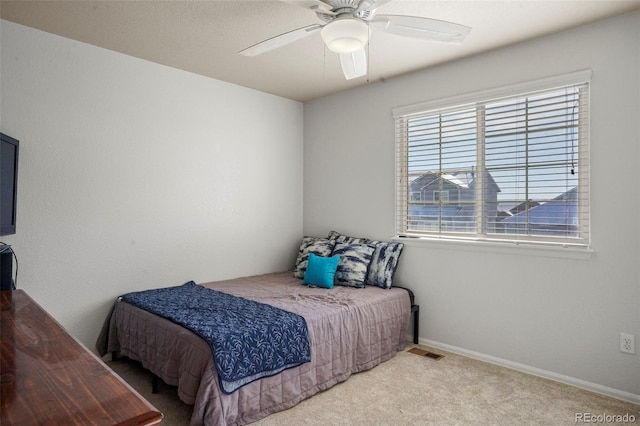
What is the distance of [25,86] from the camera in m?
2.70

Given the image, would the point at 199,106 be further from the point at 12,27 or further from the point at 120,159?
the point at 12,27

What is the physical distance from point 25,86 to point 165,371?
216 cm

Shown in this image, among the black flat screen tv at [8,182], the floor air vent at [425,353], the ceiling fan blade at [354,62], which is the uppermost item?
the ceiling fan blade at [354,62]

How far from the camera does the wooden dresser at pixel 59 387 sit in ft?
2.71

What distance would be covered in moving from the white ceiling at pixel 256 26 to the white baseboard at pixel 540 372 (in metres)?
2.42

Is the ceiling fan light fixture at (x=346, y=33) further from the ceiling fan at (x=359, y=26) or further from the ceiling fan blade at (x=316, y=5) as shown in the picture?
the ceiling fan blade at (x=316, y=5)

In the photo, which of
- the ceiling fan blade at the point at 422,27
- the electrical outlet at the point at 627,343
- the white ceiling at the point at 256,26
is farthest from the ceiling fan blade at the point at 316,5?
the electrical outlet at the point at 627,343

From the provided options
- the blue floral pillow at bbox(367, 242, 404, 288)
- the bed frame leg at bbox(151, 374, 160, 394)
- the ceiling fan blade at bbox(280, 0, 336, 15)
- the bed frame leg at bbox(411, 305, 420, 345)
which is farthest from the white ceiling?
the bed frame leg at bbox(151, 374, 160, 394)

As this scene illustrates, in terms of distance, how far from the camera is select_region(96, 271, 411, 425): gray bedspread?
7.07ft

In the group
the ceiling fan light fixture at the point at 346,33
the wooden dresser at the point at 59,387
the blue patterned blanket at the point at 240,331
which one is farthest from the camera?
the blue patterned blanket at the point at 240,331

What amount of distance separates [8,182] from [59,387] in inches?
79.3

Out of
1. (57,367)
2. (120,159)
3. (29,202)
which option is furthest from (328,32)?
(29,202)

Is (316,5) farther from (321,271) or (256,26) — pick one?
(321,271)

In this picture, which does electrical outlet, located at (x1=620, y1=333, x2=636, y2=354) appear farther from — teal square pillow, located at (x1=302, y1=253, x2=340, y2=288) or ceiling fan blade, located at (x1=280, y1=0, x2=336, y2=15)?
ceiling fan blade, located at (x1=280, y1=0, x2=336, y2=15)
